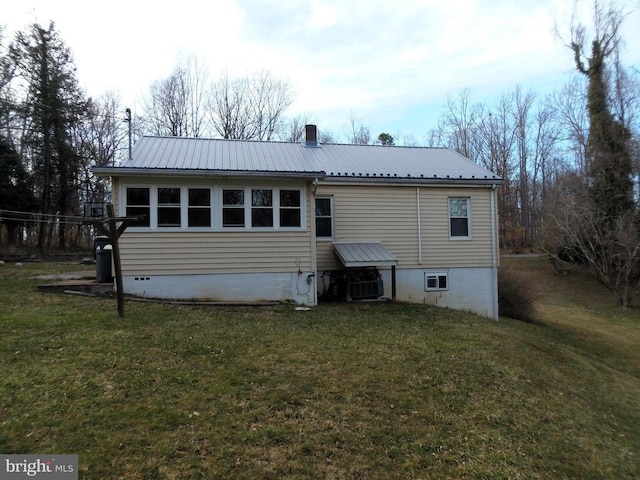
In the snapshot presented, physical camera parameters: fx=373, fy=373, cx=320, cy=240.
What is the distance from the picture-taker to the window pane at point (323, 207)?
10.6 metres

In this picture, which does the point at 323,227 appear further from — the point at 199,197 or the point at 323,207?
the point at 199,197

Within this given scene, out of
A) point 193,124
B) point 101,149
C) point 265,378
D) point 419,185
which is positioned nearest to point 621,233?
point 419,185

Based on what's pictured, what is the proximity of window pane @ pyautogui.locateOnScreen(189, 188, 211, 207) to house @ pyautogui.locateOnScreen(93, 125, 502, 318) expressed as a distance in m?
0.03

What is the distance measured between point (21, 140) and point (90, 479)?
87.9ft

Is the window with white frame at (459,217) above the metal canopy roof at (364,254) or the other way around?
above

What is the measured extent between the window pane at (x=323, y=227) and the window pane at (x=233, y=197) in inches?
97.4

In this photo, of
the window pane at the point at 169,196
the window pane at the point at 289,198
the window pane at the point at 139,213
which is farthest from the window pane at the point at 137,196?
the window pane at the point at 289,198

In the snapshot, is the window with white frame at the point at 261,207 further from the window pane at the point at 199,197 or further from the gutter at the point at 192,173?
the window pane at the point at 199,197

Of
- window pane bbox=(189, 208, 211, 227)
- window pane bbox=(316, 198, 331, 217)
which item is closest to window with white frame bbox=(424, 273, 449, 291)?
window pane bbox=(316, 198, 331, 217)

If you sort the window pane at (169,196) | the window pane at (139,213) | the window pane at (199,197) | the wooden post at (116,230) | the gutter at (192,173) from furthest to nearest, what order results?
the window pane at (199,197) → the window pane at (169,196) → the window pane at (139,213) → the gutter at (192,173) → the wooden post at (116,230)

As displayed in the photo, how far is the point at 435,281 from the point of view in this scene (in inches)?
441

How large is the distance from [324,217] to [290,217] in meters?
1.63

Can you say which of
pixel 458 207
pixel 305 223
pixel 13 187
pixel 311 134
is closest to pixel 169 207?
pixel 305 223

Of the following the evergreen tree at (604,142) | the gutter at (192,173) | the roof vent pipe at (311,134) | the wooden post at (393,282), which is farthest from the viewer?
the evergreen tree at (604,142)
